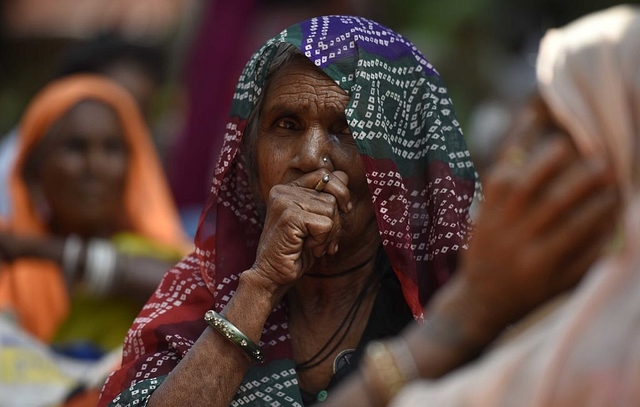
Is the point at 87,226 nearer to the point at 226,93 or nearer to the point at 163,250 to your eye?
the point at 163,250

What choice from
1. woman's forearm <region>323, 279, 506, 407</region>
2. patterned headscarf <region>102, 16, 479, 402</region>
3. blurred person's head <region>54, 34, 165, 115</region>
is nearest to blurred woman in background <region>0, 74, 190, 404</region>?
blurred person's head <region>54, 34, 165, 115</region>

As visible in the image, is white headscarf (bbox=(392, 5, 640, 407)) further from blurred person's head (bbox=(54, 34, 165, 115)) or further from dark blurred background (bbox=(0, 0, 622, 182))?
blurred person's head (bbox=(54, 34, 165, 115))

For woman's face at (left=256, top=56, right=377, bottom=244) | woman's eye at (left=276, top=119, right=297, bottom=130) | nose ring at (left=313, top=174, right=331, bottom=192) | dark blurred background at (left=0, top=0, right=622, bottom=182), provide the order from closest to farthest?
nose ring at (left=313, top=174, right=331, bottom=192)
woman's face at (left=256, top=56, right=377, bottom=244)
woman's eye at (left=276, top=119, right=297, bottom=130)
dark blurred background at (left=0, top=0, right=622, bottom=182)

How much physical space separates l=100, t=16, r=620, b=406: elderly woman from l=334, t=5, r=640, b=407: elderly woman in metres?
0.83

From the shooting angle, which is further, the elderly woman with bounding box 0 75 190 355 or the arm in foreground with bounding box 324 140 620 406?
the elderly woman with bounding box 0 75 190 355

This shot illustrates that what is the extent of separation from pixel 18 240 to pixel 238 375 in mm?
3392

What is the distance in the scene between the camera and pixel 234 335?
304 centimetres

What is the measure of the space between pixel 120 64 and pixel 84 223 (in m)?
2.18

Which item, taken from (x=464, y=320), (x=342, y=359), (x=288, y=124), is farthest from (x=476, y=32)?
(x=464, y=320)

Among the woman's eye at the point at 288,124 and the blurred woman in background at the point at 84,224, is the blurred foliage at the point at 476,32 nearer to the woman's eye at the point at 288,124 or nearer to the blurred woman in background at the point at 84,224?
the blurred woman in background at the point at 84,224

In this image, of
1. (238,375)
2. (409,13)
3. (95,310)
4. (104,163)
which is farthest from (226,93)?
(238,375)

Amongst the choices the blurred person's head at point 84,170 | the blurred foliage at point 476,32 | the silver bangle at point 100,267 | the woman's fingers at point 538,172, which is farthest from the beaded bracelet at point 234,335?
the blurred foliage at point 476,32

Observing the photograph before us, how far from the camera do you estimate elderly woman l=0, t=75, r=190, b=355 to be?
19.6 ft

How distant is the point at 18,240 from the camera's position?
20.2ft
